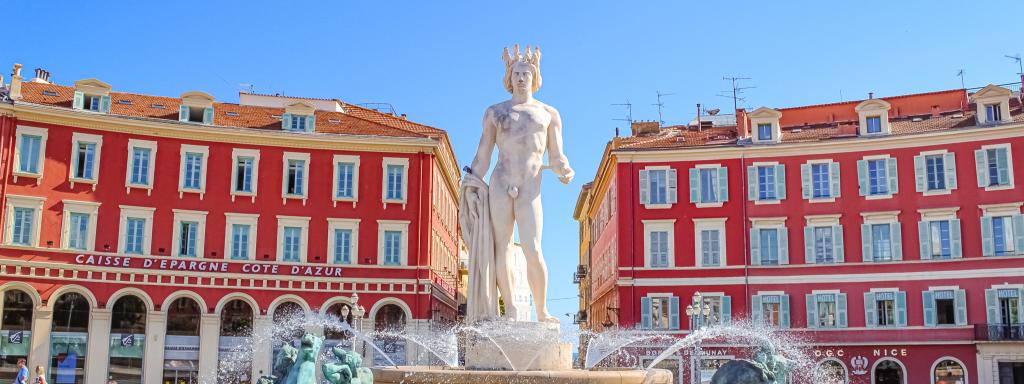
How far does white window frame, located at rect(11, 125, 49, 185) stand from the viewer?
122 ft

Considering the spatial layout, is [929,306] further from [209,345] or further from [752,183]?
[209,345]

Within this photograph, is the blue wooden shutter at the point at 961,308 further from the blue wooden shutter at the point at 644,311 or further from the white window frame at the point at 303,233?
the white window frame at the point at 303,233

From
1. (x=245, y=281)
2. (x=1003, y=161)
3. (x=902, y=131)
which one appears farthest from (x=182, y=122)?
(x=1003, y=161)

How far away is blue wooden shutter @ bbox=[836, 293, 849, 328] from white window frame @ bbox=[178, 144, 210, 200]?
25.7 m

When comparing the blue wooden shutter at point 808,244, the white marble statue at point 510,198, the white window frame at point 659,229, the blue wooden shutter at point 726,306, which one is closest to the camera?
the white marble statue at point 510,198

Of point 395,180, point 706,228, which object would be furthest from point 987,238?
point 395,180

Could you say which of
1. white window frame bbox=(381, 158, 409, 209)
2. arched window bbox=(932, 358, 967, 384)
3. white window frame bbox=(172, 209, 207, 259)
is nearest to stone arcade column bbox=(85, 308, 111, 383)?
white window frame bbox=(172, 209, 207, 259)

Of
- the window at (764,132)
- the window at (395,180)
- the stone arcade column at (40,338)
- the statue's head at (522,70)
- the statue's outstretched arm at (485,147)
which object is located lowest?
the stone arcade column at (40,338)

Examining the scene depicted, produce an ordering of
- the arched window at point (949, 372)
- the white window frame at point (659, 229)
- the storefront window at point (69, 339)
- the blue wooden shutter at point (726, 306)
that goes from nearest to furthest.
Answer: the storefront window at point (69, 339), the arched window at point (949, 372), the blue wooden shutter at point (726, 306), the white window frame at point (659, 229)

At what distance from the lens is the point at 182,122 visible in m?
39.5

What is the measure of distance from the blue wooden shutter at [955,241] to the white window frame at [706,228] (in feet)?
28.6

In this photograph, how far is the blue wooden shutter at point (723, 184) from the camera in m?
42.2

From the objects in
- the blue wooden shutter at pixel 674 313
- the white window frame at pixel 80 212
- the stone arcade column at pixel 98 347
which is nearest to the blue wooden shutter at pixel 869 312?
→ the blue wooden shutter at pixel 674 313

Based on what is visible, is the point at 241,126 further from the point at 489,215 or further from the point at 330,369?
the point at 330,369
